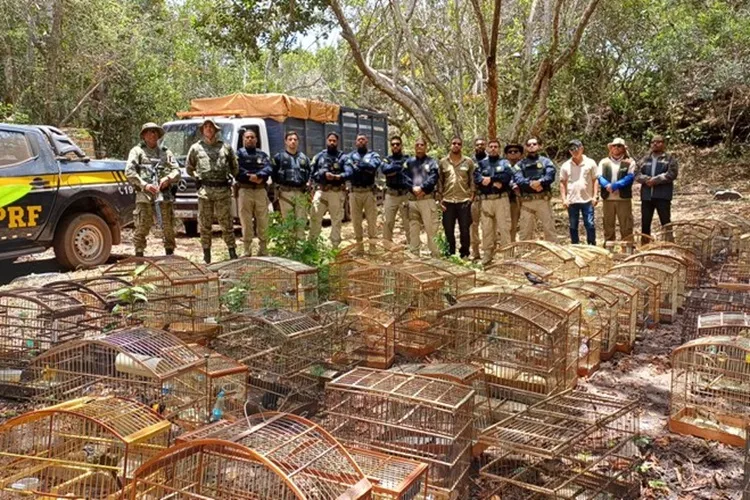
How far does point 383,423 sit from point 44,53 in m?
15.7

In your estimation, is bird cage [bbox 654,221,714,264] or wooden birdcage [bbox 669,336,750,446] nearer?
wooden birdcage [bbox 669,336,750,446]

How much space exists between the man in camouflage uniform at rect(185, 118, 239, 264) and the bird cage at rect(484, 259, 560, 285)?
3.69m

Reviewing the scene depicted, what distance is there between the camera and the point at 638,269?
274 inches

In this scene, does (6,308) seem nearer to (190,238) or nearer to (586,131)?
(190,238)

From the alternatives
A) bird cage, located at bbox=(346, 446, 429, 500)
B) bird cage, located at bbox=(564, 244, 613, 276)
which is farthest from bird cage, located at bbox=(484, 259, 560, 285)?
bird cage, located at bbox=(346, 446, 429, 500)

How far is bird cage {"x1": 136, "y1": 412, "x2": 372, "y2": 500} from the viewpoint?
2535 millimetres

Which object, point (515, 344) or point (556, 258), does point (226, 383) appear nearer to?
point (515, 344)

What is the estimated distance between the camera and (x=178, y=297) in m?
5.58

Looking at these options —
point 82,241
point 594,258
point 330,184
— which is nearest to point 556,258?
point 594,258

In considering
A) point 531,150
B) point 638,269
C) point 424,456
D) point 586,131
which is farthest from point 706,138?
point 424,456

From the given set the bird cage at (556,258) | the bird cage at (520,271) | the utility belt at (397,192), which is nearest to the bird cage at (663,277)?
the bird cage at (556,258)

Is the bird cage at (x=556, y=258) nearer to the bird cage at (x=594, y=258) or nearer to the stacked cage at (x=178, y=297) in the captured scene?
the bird cage at (x=594, y=258)

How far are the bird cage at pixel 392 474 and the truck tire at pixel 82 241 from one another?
6.79 meters

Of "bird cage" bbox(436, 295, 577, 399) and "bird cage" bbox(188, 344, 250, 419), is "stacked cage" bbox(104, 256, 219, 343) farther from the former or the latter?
"bird cage" bbox(436, 295, 577, 399)
